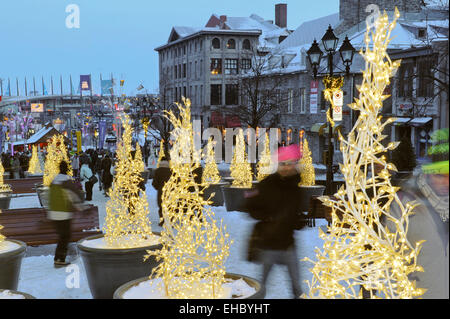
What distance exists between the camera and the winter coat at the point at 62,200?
7.25m

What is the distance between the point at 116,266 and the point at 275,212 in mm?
1941

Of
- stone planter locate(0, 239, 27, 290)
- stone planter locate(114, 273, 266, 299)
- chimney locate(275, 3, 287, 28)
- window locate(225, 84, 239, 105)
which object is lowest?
stone planter locate(0, 239, 27, 290)

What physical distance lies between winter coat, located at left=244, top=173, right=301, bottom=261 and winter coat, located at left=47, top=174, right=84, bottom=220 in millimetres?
2926

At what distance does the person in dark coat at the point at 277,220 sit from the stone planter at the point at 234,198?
613 cm

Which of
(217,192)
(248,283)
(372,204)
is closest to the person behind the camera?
(372,204)

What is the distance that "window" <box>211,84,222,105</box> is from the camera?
182 ft

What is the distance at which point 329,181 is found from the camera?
12.0 meters

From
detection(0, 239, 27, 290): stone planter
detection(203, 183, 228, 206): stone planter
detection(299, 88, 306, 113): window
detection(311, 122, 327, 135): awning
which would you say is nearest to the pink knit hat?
detection(0, 239, 27, 290): stone planter

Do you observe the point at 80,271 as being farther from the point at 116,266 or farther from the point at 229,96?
the point at 229,96

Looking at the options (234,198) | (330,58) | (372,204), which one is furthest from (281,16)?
(372,204)

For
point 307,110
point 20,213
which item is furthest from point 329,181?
point 307,110

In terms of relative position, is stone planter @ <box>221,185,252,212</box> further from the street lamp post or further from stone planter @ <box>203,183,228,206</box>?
the street lamp post

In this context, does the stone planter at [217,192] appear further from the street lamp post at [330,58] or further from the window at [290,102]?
the window at [290,102]

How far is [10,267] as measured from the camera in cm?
564
